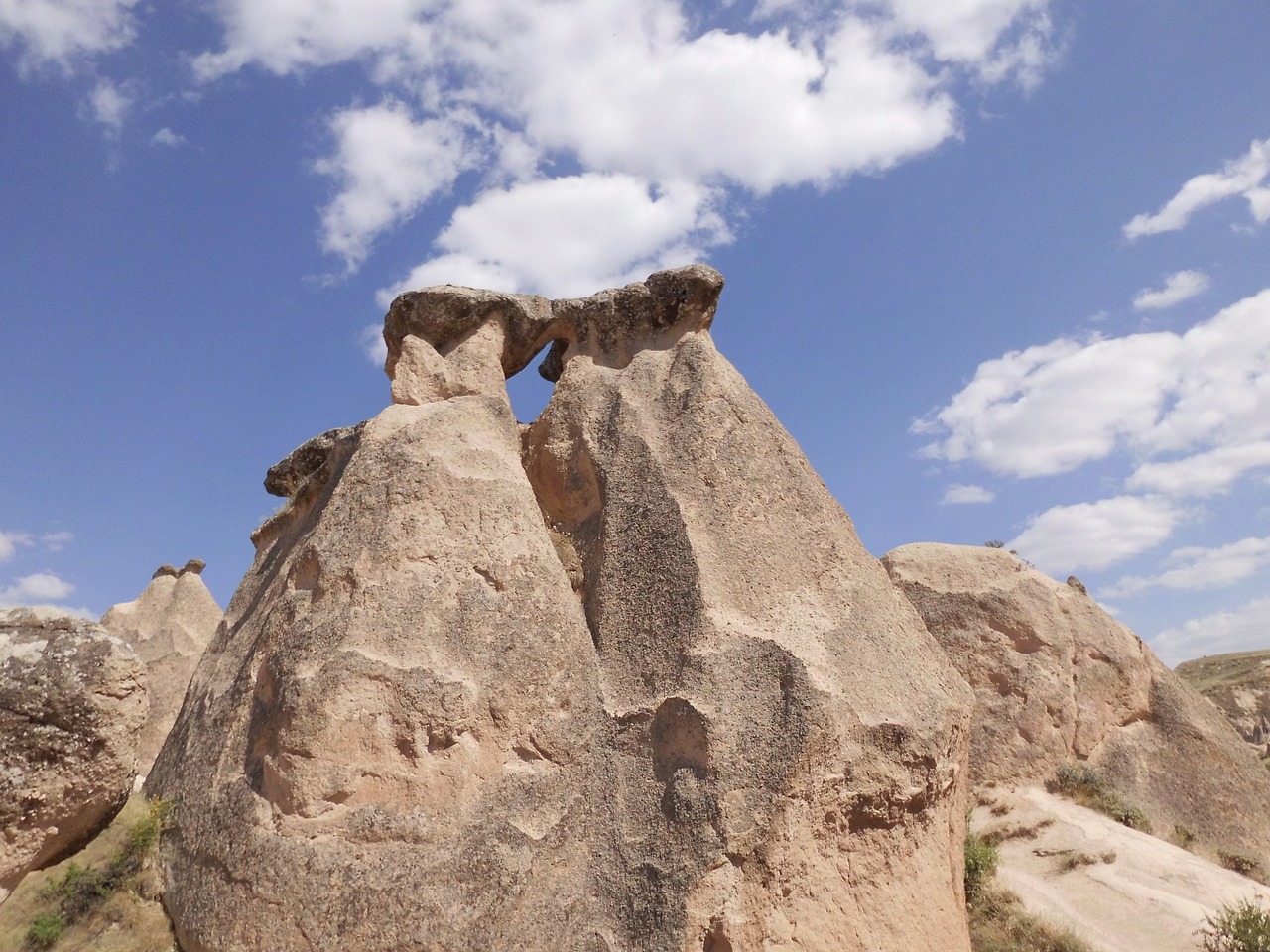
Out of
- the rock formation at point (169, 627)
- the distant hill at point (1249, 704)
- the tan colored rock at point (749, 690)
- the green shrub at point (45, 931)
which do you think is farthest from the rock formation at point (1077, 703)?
the rock formation at point (169, 627)

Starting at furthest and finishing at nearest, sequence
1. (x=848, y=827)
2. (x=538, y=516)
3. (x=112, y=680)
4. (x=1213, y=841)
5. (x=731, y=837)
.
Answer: (x=1213, y=841), (x=538, y=516), (x=848, y=827), (x=731, y=837), (x=112, y=680)

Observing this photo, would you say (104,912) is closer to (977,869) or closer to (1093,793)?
(977,869)

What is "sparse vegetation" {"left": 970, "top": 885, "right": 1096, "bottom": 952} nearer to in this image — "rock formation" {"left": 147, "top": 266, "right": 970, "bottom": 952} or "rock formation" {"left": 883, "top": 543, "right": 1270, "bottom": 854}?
"rock formation" {"left": 147, "top": 266, "right": 970, "bottom": 952}

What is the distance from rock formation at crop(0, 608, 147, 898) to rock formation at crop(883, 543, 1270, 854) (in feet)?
32.6

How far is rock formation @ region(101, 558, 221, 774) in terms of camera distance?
52.9ft

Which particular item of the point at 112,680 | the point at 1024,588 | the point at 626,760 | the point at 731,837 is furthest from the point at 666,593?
the point at 1024,588

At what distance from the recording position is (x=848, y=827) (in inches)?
226

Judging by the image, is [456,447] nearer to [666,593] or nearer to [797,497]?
[666,593]

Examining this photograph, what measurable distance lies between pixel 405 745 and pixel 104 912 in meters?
2.49

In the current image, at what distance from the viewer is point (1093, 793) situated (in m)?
10.8

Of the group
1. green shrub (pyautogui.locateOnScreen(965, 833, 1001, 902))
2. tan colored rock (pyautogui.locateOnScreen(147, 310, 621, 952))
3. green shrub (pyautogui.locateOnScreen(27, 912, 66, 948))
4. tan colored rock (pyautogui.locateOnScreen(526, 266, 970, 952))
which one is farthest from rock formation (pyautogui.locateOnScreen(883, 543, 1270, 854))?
green shrub (pyautogui.locateOnScreen(27, 912, 66, 948))

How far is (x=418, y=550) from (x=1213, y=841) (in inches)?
386

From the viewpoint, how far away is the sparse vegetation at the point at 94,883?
20.2ft

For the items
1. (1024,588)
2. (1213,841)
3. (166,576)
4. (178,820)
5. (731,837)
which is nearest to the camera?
(731,837)
